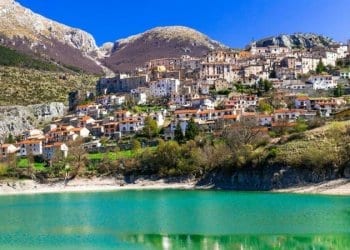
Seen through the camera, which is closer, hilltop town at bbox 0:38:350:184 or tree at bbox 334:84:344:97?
hilltop town at bbox 0:38:350:184

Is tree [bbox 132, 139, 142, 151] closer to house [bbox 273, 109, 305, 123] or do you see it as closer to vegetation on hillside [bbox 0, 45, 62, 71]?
house [bbox 273, 109, 305, 123]

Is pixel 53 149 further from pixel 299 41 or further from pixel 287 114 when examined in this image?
pixel 299 41

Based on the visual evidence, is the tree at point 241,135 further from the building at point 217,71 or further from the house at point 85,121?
the building at point 217,71

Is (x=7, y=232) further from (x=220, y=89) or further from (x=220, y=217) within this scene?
(x=220, y=89)

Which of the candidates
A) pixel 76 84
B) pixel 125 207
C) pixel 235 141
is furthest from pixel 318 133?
pixel 76 84

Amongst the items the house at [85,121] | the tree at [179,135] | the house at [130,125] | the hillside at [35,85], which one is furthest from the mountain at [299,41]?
the tree at [179,135]

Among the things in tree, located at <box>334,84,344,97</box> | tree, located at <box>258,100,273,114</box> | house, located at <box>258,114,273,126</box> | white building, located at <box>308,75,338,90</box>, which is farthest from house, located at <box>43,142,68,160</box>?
tree, located at <box>334,84,344,97</box>
